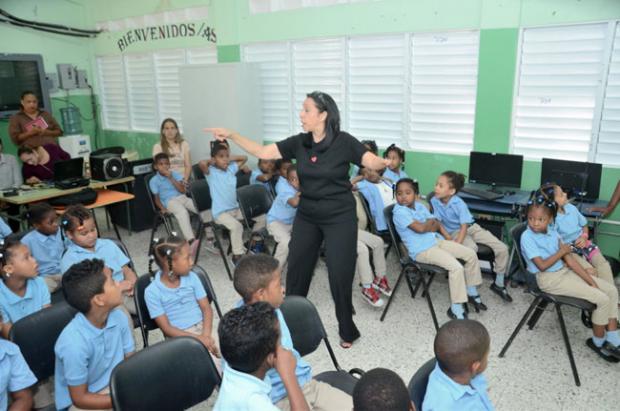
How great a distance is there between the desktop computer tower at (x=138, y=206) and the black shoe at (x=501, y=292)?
13.2 ft

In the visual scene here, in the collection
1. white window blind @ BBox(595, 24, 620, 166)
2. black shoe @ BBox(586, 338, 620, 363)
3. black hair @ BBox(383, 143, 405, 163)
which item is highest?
white window blind @ BBox(595, 24, 620, 166)

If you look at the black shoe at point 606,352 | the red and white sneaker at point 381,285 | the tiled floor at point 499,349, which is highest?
the red and white sneaker at point 381,285

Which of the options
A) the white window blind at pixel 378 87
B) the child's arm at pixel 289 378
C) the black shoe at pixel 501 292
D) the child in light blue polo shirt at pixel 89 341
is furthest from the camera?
the white window blind at pixel 378 87

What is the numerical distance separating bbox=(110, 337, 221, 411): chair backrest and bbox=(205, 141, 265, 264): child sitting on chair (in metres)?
2.66

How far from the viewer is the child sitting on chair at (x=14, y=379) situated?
6.11ft

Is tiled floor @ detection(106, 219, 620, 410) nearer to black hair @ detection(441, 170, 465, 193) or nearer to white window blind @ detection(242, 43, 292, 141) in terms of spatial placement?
black hair @ detection(441, 170, 465, 193)

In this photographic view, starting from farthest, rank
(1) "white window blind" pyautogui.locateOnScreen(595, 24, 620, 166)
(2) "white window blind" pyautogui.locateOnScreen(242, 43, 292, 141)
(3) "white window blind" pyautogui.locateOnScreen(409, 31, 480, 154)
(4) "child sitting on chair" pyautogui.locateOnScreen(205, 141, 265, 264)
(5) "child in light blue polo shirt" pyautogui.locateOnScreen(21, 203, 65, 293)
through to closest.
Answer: (2) "white window blind" pyautogui.locateOnScreen(242, 43, 292, 141) → (3) "white window blind" pyautogui.locateOnScreen(409, 31, 480, 154) → (4) "child sitting on chair" pyautogui.locateOnScreen(205, 141, 265, 264) → (1) "white window blind" pyautogui.locateOnScreen(595, 24, 620, 166) → (5) "child in light blue polo shirt" pyautogui.locateOnScreen(21, 203, 65, 293)

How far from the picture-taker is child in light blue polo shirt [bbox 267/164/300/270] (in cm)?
429

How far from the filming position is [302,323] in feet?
7.54

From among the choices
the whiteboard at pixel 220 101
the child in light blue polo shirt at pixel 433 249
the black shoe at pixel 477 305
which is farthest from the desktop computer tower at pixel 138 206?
the black shoe at pixel 477 305

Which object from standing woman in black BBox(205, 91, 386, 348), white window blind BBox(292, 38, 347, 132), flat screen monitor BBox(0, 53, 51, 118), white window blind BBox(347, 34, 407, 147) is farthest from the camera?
flat screen monitor BBox(0, 53, 51, 118)

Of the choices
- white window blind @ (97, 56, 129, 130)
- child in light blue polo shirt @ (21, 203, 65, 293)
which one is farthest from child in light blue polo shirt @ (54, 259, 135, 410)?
white window blind @ (97, 56, 129, 130)

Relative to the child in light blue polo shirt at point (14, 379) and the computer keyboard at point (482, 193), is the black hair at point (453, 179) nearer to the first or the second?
the computer keyboard at point (482, 193)

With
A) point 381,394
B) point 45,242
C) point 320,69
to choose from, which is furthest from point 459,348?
point 320,69
